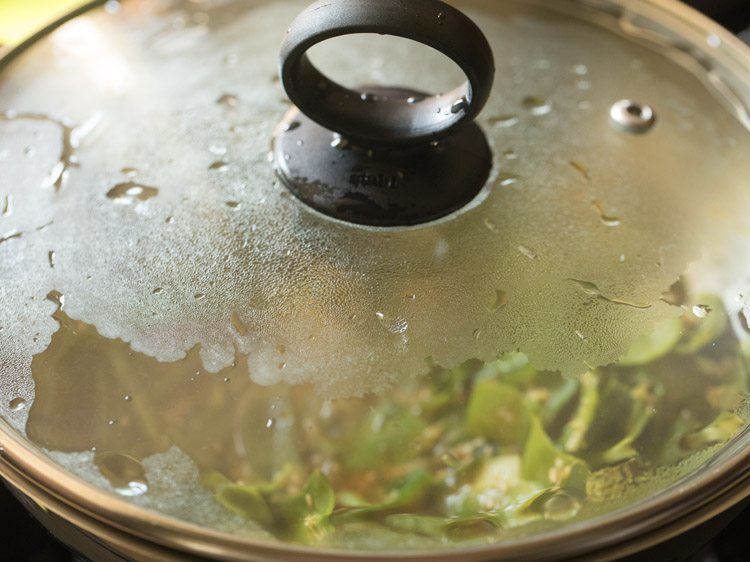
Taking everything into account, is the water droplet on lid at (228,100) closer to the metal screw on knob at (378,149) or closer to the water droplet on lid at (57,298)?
the metal screw on knob at (378,149)

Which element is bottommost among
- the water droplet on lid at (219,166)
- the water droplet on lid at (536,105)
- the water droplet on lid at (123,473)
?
the water droplet on lid at (123,473)

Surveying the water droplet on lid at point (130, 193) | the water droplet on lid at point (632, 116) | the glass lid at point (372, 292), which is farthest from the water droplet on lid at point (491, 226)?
the water droplet on lid at point (130, 193)

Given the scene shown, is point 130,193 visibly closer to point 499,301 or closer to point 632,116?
point 499,301

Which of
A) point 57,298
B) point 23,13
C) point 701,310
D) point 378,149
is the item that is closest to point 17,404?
point 57,298

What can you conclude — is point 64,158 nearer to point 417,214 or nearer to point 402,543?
point 417,214

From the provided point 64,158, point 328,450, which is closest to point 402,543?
point 328,450

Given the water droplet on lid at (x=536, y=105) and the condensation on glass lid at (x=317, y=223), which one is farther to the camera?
the water droplet on lid at (x=536, y=105)

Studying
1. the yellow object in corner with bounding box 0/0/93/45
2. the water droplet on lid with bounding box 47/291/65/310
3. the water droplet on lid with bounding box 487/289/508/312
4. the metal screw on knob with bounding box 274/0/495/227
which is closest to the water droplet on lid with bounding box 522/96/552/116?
the metal screw on knob with bounding box 274/0/495/227
